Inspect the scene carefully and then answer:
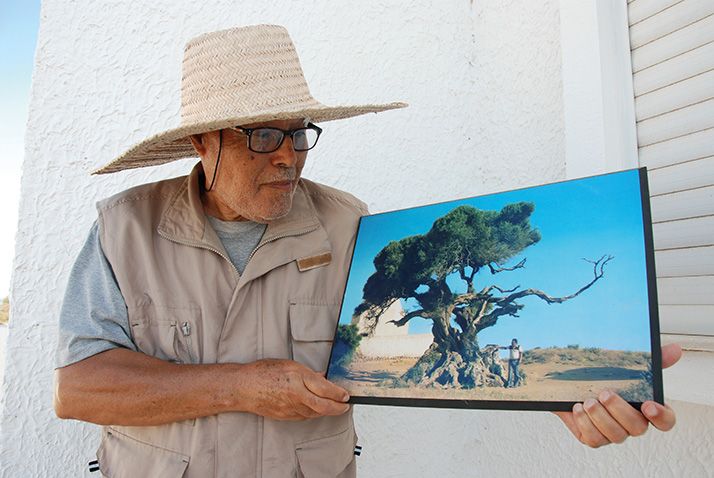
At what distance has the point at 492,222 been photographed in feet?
4.47

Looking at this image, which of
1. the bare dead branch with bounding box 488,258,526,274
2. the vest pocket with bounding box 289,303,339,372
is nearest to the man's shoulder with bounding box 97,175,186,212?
the vest pocket with bounding box 289,303,339,372

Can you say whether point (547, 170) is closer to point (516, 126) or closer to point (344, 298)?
point (516, 126)

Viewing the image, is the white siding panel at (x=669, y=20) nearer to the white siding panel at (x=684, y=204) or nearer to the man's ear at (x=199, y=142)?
the white siding panel at (x=684, y=204)

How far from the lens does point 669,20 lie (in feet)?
6.21

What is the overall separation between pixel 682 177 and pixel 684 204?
0.28 ft

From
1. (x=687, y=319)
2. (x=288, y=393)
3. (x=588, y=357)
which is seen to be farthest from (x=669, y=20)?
(x=288, y=393)

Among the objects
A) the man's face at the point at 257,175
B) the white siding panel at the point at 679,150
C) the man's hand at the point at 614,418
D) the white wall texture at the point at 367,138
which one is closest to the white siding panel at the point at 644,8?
the white wall texture at the point at 367,138

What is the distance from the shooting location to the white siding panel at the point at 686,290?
5.56ft

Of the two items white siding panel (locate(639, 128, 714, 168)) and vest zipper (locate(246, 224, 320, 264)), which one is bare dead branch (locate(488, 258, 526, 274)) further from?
white siding panel (locate(639, 128, 714, 168))

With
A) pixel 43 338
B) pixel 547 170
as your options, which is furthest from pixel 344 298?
pixel 547 170

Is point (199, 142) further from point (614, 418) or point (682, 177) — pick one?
point (682, 177)

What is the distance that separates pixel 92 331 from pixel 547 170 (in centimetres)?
175

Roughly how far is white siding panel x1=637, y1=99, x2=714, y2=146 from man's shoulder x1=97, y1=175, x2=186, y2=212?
1498 mm

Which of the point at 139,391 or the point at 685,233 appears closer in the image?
the point at 139,391
